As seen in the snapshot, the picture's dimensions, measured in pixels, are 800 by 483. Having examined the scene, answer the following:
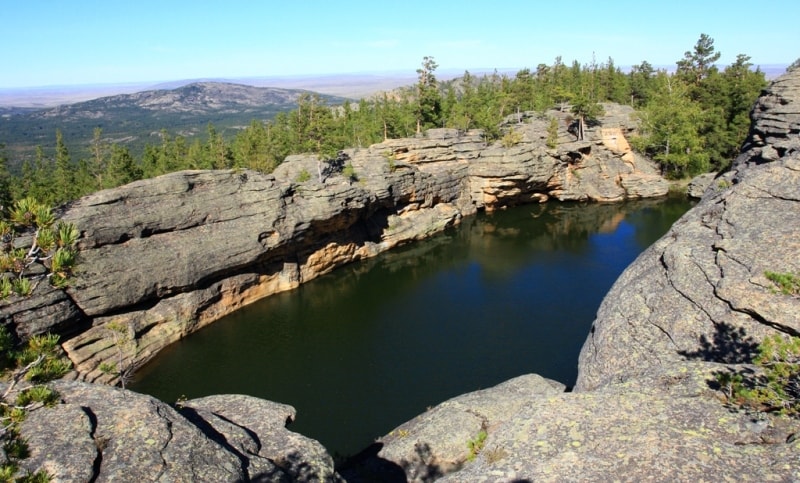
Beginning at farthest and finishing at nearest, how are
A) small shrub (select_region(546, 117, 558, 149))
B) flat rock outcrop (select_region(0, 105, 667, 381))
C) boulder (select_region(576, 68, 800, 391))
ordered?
small shrub (select_region(546, 117, 558, 149)) < flat rock outcrop (select_region(0, 105, 667, 381)) < boulder (select_region(576, 68, 800, 391))

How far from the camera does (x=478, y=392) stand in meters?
17.0

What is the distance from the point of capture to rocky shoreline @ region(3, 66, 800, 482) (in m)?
8.14

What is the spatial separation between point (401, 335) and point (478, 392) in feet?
34.4

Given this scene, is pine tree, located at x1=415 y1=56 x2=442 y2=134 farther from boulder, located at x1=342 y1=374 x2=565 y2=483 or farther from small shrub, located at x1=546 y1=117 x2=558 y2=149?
boulder, located at x1=342 y1=374 x2=565 y2=483

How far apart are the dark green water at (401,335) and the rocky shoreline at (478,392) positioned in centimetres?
284

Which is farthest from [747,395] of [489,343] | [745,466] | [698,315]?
[489,343]

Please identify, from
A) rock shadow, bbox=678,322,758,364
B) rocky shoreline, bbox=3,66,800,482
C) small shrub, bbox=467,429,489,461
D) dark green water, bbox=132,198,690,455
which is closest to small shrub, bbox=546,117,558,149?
dark green water, bbox=132,198,690,455

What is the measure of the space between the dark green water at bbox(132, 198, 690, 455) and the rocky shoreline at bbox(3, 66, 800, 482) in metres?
2.84

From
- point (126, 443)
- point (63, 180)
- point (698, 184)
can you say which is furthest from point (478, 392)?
point (63, 180)

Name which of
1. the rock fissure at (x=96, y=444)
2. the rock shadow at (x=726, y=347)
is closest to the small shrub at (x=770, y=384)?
the rock shadow at (x=726, y=347)

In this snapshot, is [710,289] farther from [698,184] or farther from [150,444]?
[698,184]

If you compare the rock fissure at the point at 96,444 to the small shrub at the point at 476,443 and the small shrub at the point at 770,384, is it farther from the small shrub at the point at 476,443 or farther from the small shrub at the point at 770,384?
the small shrub at the point at 770,384

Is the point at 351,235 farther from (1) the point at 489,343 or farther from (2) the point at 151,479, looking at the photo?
(2) the point at 151,479

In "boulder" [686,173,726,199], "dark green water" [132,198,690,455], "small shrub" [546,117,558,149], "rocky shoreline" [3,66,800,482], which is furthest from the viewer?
"small shrub" [546,117,558,149]
